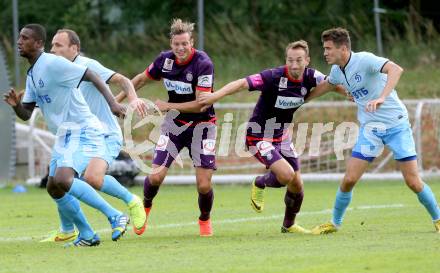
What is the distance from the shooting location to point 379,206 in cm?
1434

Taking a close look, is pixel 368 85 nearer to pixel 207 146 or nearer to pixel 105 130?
pixel 207 146

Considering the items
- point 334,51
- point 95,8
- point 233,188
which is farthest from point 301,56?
point 95,8

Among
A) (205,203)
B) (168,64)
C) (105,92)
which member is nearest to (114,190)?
(105,92)

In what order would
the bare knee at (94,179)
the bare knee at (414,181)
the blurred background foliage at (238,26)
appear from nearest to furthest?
the bare knee at (94,179) → the bare knee at (414,181) → the blurred background foliage at (238,26)

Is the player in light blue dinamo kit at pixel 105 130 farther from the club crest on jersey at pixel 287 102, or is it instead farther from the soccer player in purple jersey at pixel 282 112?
the club crest on jersey at pixel 287 102

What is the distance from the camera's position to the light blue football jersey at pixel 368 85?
34.7 feet

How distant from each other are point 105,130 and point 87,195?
839 millimetres

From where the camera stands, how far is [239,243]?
9.87 meters

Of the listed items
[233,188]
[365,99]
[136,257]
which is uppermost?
[365,99]

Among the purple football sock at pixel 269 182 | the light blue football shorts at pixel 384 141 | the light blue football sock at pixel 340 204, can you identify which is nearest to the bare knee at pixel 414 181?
the light blue football shorts at pixel 384 141

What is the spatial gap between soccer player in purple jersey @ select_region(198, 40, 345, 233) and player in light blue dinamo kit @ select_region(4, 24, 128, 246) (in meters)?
1.41

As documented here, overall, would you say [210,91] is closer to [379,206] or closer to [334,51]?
[334,51]

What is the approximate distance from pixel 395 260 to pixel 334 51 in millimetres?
2946

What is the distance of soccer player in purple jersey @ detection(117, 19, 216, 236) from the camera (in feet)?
35.6
